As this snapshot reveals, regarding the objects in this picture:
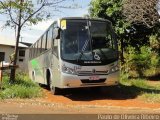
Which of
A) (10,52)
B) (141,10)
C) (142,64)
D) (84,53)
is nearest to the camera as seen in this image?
(84,53)

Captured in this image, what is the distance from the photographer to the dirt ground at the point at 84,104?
493 inches

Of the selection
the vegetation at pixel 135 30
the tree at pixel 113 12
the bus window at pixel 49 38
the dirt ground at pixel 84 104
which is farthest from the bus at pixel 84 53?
the tree at pixel 113 12

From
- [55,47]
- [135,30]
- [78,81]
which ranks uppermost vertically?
A: [135,30]

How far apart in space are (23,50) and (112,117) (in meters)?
41.3

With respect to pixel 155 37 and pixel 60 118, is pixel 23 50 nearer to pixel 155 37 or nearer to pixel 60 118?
pixel 155 37

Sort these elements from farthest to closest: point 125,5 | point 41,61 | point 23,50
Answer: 1. point 23,50
2. point 125,5
3. point 41,61

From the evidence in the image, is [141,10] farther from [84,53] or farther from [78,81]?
[78,81]

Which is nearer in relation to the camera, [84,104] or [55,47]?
[84,104]

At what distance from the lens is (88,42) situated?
16.3 meters

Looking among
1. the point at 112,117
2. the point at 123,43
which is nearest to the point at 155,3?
the point at 123,43

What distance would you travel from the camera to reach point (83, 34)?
16.4 meters

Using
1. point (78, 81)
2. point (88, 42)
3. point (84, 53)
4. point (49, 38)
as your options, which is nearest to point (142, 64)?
point (49, 38)

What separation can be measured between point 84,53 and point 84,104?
2.12 m

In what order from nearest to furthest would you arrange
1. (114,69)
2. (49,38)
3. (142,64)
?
(114,69) → (49,38) → (142,64)
